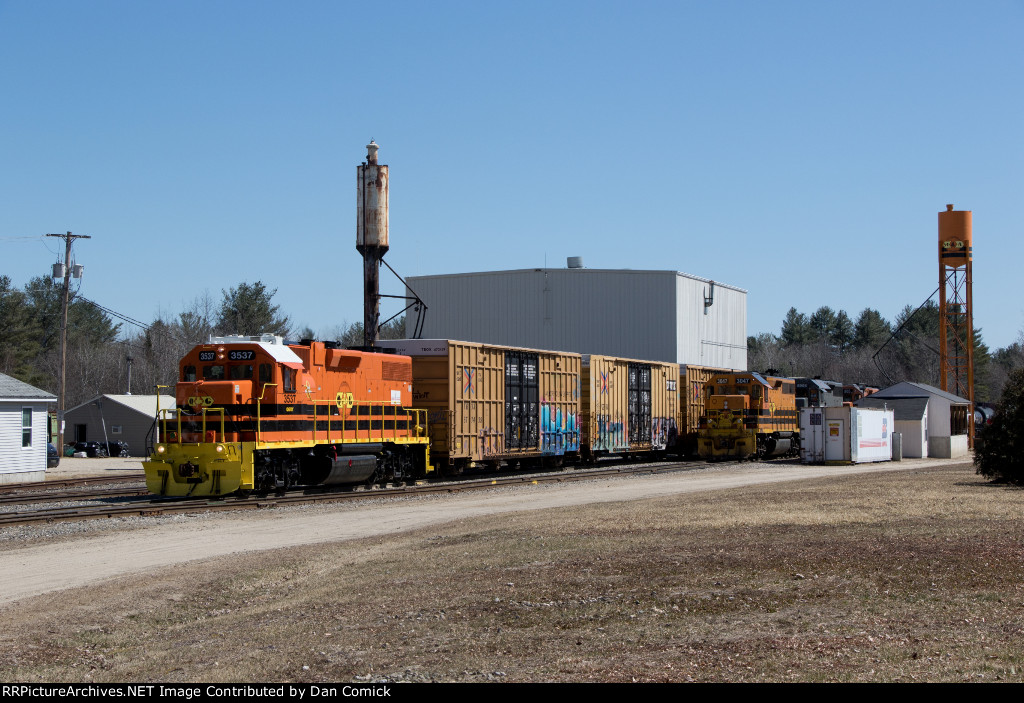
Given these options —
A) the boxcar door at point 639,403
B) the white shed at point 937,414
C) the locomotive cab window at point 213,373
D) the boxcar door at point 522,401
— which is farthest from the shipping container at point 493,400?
the white shed at point 937,414

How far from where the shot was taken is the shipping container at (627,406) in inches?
1437

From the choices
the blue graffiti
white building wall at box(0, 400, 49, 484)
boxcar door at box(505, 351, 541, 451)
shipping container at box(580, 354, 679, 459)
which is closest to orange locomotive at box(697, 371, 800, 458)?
shipping container at box(580, 354, 679, 459)

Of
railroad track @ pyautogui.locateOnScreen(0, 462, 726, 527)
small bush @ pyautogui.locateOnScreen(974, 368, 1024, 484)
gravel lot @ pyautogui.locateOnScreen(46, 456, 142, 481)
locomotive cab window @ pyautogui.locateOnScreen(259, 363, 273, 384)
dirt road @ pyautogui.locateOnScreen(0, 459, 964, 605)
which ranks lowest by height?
gravel lot @ pyautogui.locateOnScreen(46, 456, 142, 481)

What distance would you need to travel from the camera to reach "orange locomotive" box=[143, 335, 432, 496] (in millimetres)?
22297

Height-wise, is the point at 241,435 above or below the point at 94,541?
above

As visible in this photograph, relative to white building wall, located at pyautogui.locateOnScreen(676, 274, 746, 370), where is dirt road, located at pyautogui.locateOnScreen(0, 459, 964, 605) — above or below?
below

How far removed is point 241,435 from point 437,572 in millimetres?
11200

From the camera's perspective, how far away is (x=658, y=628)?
875 centimetres

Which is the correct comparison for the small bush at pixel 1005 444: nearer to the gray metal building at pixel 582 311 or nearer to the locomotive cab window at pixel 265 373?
the locomotive cab window at pixel 265 373

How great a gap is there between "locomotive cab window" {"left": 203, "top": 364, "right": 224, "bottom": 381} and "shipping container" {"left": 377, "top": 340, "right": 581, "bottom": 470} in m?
7.02

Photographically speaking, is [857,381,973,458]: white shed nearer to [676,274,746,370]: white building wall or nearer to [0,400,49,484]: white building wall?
[676,274,746,370]: white building wall

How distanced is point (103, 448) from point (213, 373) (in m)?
31.4
